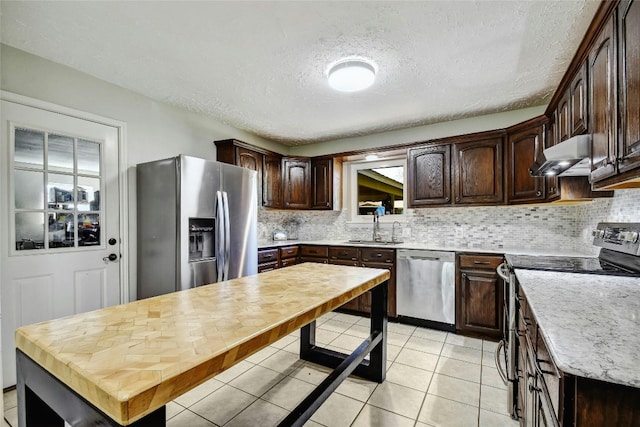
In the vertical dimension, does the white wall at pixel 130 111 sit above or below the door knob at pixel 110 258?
above

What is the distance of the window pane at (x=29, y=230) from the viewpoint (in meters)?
2.16

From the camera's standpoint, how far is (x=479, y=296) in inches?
118

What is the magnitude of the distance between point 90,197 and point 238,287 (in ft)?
6.34

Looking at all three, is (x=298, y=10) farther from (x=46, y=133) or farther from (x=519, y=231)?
(x=519, y=231)

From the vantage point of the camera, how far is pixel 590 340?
797mm

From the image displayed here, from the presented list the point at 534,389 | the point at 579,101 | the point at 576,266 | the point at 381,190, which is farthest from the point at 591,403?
the point at 381,190

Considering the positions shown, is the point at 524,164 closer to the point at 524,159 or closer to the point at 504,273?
the point at 524,159

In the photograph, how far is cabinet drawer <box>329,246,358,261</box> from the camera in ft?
12.2

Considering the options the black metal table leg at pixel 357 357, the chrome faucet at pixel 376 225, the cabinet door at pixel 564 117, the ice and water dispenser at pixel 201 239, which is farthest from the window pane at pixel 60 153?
the cabinet door at pixel 564 117

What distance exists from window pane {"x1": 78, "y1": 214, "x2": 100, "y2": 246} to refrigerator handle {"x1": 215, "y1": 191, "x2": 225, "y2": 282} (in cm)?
101

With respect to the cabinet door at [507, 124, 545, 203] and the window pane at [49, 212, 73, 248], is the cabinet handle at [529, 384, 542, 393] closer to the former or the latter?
the cabinet door at [507, 124, 545, 203]

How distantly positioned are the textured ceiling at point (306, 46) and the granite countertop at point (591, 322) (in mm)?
1563

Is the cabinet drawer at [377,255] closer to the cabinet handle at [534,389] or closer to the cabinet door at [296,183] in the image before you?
the cabinet door at [296,183]

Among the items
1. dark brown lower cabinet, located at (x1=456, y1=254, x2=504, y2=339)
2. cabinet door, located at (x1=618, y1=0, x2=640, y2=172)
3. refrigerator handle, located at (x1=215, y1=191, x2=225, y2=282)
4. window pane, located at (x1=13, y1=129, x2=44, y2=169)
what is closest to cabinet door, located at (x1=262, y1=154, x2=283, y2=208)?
refrigerator handle, located at (x1=215, y1=191, x2=225, y2=282)
